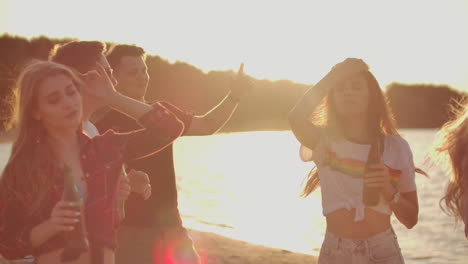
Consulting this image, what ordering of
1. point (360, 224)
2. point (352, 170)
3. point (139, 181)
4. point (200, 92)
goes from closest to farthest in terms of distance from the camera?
point (139, 181) → point (360, 224) → point (352, 170) → point (200, 92)

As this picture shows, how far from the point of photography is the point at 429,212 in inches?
1441

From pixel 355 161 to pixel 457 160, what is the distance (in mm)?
757

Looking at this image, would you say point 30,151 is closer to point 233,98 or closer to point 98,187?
point 98,187

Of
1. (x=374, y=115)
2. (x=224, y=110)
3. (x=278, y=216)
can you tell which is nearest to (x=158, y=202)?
(x=224, y=110)

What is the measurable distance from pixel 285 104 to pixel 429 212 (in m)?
98.0

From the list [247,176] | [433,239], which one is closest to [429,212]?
[433,239]

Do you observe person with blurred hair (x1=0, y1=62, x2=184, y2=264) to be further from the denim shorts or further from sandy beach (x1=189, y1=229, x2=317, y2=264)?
sandy beach (x1=189, y1=229, x2=317, y2=264)

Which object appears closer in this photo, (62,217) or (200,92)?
(62,217)

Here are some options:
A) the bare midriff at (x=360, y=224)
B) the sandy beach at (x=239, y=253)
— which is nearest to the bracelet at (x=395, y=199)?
the bare midriff at (x=360, y=224)

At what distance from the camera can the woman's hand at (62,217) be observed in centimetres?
322

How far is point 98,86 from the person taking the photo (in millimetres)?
→ 3691

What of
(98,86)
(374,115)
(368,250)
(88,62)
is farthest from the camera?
(374,115)

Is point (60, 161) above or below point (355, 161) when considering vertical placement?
above

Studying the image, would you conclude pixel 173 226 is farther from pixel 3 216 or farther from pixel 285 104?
pixel 285 104
